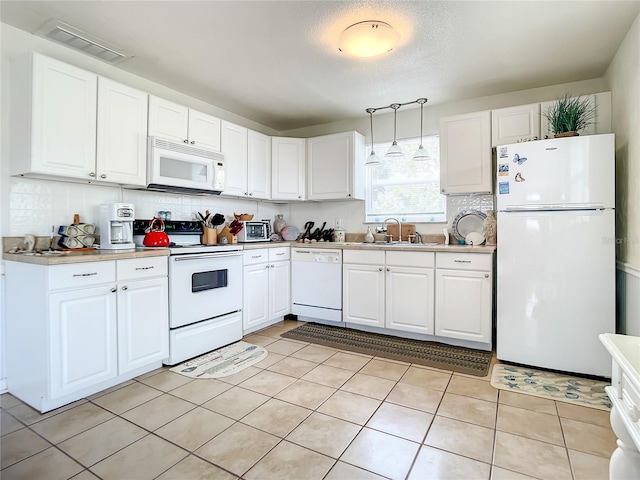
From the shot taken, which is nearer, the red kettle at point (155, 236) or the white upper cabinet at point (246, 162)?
the red kettle at point (155, 236)

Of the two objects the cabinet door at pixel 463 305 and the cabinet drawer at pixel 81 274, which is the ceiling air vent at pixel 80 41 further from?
the cabinet door at pixel 463 305

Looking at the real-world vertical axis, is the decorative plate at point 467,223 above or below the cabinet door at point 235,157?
below

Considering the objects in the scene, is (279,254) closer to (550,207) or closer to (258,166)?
(258,166)

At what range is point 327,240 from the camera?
4.39 meters

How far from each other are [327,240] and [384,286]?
117 centimetres

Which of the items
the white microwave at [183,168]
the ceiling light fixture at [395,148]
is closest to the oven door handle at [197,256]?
the white microwave at [183,168]

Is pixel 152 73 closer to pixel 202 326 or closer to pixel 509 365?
pixel 202 326

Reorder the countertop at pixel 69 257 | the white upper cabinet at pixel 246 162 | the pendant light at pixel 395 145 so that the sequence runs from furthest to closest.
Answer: the white upper cabinet at pixel 246 162, the pendant light at pixel 395 145, the countertop at pixel 69 257

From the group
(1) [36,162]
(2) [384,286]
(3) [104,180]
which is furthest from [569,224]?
(1) [36,162]

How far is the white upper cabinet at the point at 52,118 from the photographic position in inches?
88.3

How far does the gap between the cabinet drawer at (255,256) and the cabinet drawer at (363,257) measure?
84cm

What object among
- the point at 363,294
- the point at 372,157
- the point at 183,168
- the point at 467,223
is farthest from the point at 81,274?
the point at 467,223

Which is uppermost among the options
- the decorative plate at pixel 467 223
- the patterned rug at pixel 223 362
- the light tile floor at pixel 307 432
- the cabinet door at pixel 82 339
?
the decorative plate at pixel 467 223

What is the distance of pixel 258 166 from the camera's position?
4.08 meters
